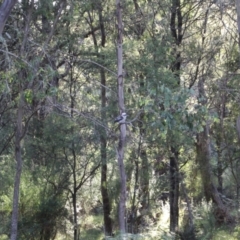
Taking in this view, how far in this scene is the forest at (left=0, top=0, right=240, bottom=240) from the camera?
10.1 metres

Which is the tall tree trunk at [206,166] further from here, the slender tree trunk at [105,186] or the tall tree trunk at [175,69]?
the slender tree trunk at [105,186]

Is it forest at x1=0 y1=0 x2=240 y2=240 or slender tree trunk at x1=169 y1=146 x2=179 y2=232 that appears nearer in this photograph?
forest at x1=0 y1=0 x2=240 y2=240

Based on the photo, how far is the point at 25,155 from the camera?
11.5 metres

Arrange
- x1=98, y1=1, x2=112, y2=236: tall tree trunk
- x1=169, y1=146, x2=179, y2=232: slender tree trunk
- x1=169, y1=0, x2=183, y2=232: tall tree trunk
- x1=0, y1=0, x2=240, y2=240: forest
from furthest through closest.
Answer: x1=169, y1=146, x2=179, y2=232: slender tree trunk < x1=169, y1=0, x2=183, y2=232: tall tree trunk < x1=98, y1=1, x2=112, y2=236: tall tree trunk < x1=0, y1=0, x2=240, y2=240: forest

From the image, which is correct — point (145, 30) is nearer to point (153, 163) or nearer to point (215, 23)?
point (215, 23)

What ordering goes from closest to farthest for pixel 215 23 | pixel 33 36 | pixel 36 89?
pixel 36 89
pixel 33 36
pixel 215 23

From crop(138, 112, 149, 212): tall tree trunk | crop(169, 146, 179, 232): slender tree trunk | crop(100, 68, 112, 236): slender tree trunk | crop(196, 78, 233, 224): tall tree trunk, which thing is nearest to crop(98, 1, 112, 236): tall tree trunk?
crop(100, 68, 112, 236): slender tree trunk

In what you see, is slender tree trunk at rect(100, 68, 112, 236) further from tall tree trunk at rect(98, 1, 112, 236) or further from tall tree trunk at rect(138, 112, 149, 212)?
tall tree trunk at rect(138, 112, 149, 212)

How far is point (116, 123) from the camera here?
9461 mm

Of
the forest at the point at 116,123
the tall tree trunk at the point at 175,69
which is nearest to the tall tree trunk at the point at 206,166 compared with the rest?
the forest at the point at 116,123

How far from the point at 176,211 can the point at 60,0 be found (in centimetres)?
660

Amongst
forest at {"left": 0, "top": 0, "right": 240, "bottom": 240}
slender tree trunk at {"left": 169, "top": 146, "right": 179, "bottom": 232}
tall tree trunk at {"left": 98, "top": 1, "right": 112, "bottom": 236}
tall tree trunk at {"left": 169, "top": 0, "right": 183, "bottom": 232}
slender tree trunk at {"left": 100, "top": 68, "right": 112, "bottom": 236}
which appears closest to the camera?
forest at {"left": 0, "top": 0, "right": 240, "bottom": 240}

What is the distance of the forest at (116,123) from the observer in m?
10.1

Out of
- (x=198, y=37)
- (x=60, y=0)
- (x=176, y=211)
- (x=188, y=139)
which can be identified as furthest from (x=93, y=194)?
(x=60, y=0)
